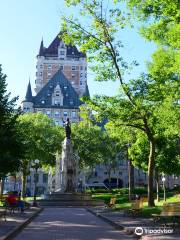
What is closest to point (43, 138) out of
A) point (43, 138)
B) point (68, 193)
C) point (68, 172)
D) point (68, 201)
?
point (43, 138)

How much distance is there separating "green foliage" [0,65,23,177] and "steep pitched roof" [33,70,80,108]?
353 feet

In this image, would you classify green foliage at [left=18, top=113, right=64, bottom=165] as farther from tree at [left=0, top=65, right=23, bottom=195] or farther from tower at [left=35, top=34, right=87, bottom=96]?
tower at [left=35, top=34, right=87, bottom=96]

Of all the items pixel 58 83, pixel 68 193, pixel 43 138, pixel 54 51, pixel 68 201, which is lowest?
pixel 68 201

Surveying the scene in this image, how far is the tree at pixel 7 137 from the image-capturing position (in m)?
26.2

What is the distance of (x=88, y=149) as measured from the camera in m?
77.6

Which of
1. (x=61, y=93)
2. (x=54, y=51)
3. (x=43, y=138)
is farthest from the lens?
(x=54, y=51)

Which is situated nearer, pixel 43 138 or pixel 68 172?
pixel 68 172

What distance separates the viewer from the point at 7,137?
26.8 m

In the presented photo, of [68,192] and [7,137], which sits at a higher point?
[7,137]

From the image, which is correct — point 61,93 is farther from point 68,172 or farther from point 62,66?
point 68,172

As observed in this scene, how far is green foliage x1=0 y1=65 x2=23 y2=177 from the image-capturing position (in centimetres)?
2616

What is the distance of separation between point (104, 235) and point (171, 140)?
34479 mm
